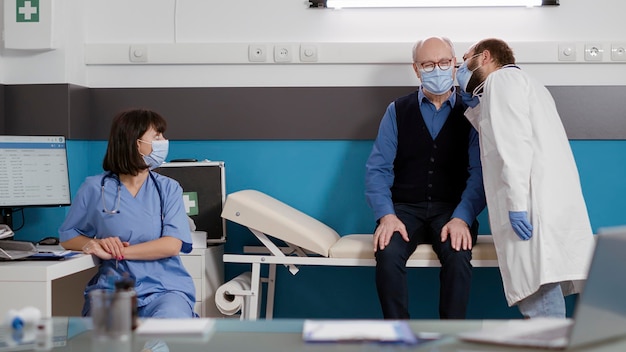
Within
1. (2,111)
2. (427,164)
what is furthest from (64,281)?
(427,164)

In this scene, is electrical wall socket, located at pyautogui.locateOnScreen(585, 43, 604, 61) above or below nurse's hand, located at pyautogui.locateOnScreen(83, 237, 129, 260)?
above

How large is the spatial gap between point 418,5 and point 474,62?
0.52 meters

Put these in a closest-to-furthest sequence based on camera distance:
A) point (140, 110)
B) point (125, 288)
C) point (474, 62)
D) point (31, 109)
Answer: point (125, 288) < point (140, 110) < point (474, 62) < point (31, 109)

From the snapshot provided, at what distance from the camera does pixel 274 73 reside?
3717 millimetres

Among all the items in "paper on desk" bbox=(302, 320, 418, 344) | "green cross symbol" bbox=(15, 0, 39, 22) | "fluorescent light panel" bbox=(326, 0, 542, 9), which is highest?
"fluorescent light panel" bbox=(326, 0, 542, 9)

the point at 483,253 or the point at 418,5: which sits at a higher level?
the point at 418,5

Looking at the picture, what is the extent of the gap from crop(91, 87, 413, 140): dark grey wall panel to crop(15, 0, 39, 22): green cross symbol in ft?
1.49

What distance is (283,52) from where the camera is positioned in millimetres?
3674

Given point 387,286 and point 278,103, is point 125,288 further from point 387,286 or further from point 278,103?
point 278,103

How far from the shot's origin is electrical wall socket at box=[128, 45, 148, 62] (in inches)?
146

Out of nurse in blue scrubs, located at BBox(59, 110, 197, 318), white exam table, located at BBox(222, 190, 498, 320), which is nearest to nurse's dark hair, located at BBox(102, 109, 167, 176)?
nurse in blue scrubs, located at BBox(59, 110, 197, 318)

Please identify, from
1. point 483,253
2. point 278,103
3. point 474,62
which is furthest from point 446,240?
point 278,103

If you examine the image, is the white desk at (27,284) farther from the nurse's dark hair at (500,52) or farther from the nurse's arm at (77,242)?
the nurse's dark hair at (500,52)

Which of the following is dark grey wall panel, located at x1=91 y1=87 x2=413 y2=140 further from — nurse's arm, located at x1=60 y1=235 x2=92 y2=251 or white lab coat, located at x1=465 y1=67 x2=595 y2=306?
nurse's arm, located at x1=60 y1=235 x2=92 y2=251
